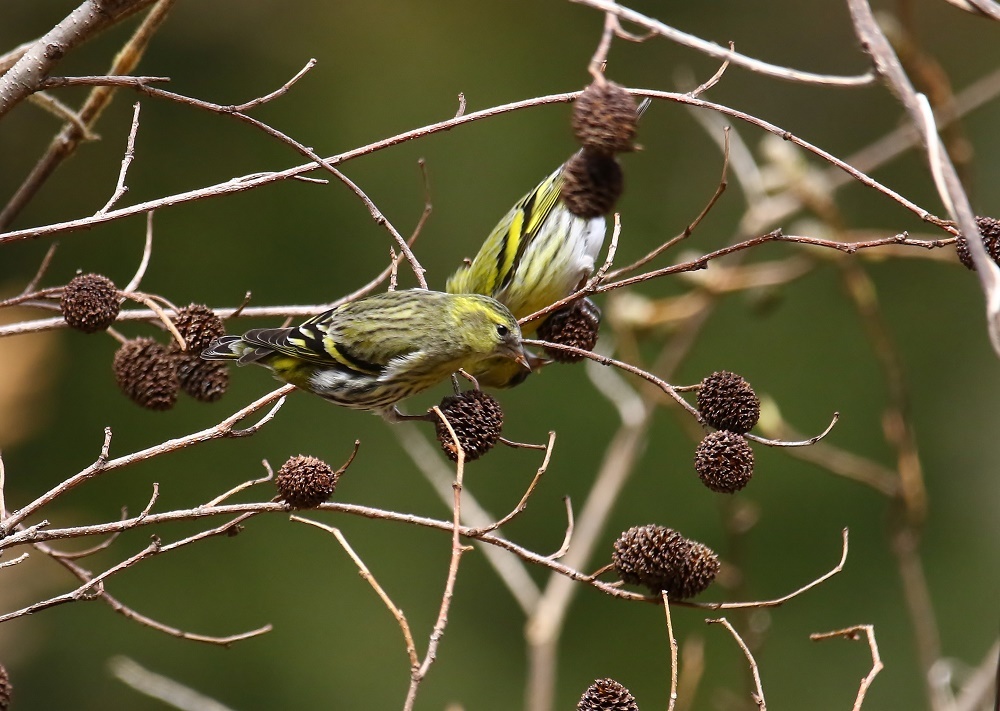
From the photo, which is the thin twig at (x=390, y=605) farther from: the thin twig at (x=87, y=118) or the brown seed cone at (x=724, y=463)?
the thin twig at (x=87, y=118)

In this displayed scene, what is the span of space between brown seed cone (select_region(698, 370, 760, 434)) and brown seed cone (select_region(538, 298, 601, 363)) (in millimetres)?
344

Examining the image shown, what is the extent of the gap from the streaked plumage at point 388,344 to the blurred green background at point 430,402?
303 cm

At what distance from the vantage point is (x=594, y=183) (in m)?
1.27

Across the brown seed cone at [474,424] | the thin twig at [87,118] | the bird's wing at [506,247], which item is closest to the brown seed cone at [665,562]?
the brown seed cone at [474,424]

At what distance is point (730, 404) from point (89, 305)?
34.3 inches

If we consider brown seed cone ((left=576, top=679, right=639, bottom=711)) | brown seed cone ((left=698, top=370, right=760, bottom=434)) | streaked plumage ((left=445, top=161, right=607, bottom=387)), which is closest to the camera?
brown seed cone ((left=576, top=679, right=639, bottom=711))

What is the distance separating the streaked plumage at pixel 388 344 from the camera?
6.93ft

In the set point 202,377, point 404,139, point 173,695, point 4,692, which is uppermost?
point 404,139

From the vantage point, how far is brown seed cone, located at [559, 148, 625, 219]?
127 centimetres

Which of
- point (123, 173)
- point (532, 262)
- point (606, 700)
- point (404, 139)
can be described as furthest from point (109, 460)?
point (532, 262)

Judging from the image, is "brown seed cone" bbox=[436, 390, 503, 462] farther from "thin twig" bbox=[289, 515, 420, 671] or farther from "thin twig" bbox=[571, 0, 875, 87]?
"thin twig" bbox=[571, 0, 875, 87]

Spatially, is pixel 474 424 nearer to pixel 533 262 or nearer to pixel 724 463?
pixel 724 463

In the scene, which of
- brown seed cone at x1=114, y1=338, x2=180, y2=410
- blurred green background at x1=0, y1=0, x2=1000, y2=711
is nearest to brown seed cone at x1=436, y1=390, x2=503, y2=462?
brown seed cone at x1=114, y1=338, x2=180, y2=410

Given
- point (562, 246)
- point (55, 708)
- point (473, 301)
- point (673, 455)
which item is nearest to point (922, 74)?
point (562, 246)
